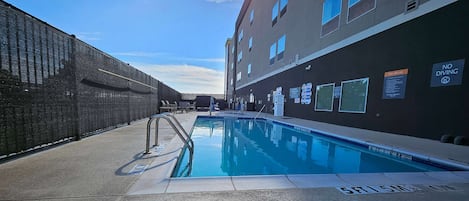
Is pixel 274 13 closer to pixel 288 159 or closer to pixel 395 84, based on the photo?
pixel 395 84

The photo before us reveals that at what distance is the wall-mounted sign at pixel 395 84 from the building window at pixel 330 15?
3124mm

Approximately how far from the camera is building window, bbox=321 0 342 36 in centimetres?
753

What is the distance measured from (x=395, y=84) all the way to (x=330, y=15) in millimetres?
4179

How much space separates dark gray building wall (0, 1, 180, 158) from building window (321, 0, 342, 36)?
27.2 ft

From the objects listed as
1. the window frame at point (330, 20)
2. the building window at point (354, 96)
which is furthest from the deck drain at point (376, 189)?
the window frame at point (330, 20)

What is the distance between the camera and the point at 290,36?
37.6 ft

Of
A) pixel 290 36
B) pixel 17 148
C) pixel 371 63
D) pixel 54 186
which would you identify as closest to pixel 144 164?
pixel 54 186

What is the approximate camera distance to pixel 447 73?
166 inches

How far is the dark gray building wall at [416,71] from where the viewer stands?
13.3 feet

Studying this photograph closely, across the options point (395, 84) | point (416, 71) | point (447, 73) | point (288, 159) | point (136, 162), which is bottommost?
point (288, 159)

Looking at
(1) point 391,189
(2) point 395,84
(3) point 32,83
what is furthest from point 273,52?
(3) point 32,83

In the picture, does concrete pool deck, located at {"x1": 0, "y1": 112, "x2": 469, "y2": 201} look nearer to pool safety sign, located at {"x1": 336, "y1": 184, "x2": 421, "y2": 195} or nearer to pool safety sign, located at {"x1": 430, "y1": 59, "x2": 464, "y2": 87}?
pool safety sign, located at {"x1": 336, "y1": 184, "x2": 421, "y2": 195}

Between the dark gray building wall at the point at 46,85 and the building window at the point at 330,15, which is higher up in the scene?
the building window at the point at 330,15

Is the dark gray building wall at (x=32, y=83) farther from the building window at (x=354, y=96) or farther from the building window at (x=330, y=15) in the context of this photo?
the building window at (x=330, y=15)
